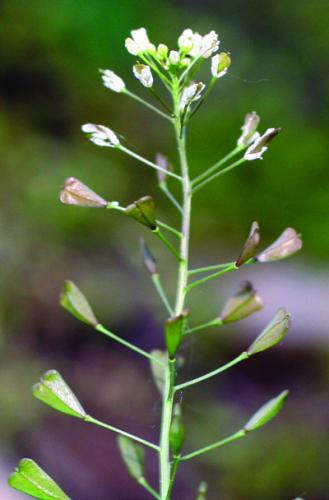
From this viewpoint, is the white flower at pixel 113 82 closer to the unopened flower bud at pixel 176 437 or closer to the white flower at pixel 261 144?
the white flower at pixel 261 144

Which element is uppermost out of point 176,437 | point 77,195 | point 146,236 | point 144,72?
point 144,72

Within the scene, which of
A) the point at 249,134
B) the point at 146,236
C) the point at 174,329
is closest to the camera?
the point at 174,329

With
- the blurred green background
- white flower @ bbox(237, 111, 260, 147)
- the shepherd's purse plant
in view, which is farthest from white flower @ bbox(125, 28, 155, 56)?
the blurred green background

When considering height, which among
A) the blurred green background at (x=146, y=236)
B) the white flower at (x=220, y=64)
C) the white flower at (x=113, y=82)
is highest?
the white flower at (x=220, y=64)

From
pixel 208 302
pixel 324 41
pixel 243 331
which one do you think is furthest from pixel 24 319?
pixel 324 41

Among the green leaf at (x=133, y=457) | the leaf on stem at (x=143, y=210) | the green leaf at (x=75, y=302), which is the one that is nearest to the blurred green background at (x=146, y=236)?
the green leaf at (x=133, y=457)

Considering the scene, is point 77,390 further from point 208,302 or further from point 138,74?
point 138,74

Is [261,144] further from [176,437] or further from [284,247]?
[176,437]

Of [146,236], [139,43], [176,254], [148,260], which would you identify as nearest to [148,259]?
[148,260]
